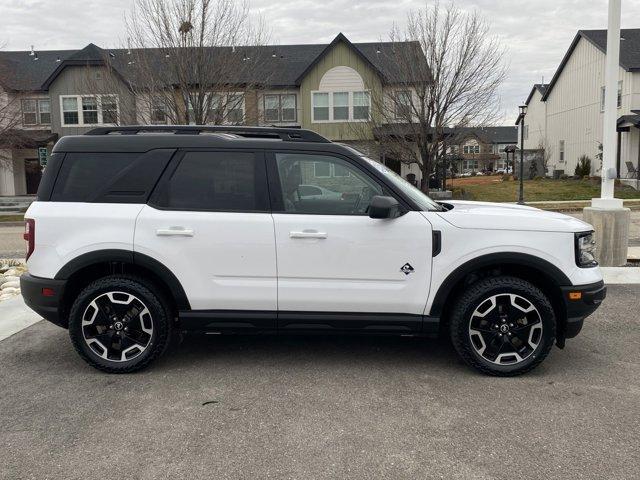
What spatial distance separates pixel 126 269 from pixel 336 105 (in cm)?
2587

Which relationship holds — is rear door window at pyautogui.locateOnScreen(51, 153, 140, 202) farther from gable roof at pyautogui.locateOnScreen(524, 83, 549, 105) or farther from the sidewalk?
gable roof at pyautogui.locateOnScreen(524, 83, 549, 105)

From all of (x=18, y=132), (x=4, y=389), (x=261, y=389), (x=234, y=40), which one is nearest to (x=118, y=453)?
(x=261, y=389)

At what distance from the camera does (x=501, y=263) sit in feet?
14.2

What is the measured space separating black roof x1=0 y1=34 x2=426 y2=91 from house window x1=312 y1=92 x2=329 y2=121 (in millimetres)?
1279

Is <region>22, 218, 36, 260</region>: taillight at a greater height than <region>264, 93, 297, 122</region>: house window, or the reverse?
<region>264, 93, 297, 122</region>: house window

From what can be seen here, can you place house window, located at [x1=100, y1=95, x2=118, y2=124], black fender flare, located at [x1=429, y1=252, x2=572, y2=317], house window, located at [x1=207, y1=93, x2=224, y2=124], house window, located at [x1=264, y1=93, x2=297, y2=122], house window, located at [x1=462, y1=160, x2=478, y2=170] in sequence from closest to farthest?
black fender flare, located at [x1=429, y1=252, x2=572, y2=317]
house window, located at [x1=207, y1=93, x2=224, y2=124]
house window, located at [x1=100, y1=95, x2=118, y2=124]
house window, located at [x1=264, y1=93, x2=297, y2=122]
house window, located at [x1=462, y1=160, x2=478, y2=170]

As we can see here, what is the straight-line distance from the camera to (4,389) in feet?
14.1

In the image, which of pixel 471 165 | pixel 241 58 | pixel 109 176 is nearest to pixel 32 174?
pixel 241 58

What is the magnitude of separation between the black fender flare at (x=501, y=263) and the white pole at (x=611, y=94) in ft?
17.3

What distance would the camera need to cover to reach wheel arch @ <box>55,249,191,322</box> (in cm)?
439

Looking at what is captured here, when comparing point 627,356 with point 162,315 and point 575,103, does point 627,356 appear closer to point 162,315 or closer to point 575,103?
point 162,315

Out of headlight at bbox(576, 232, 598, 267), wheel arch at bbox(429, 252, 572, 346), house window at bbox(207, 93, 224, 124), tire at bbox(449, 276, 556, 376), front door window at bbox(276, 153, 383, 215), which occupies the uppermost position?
house window at bbox(207, 93, 224, 124)

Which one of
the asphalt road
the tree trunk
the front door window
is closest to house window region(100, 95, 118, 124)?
the tree trunk

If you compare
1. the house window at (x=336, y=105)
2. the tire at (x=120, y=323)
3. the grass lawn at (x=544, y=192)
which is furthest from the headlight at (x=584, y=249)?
the house window at (x=336, y=105)
